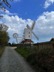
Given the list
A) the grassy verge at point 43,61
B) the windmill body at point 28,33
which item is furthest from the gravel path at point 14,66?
the windmill body at point 28,33

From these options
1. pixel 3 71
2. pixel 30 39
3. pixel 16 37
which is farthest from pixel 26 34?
pixel 3 71

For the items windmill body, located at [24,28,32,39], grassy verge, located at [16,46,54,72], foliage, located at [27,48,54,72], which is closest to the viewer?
foliage, located at [27,48,54,72]

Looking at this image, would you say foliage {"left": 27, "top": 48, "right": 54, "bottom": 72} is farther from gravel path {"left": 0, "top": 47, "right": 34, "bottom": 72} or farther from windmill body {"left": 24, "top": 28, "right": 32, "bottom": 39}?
windmill body {"left": 24, "top": 28, "right": 32, "bottom": 39}

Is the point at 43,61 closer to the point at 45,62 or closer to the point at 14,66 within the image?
the point at 45,62

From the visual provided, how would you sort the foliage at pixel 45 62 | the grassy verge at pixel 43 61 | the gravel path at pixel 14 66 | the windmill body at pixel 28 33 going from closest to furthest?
the foliage at pixel 45 62 < the grassy verge at pixel 43 61 < the gravel path at pixel 14 66 < the windmill body at pixel 28 33

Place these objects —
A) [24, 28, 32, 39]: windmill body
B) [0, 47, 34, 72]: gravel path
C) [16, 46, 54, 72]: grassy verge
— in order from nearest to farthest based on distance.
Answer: [16, 46, 54, 72]: grassy verge → [0, 47, 34, 72]: gravel path → [24, 28, 32, 39]: windmill body

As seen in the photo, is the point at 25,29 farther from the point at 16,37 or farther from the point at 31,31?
the point at 16,37

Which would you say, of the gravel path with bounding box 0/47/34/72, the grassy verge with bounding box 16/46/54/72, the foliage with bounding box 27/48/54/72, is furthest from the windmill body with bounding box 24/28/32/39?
the foliage with bounding box 27/48/54/72

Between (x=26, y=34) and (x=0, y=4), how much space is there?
351 ft

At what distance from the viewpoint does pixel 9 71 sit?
18.1m

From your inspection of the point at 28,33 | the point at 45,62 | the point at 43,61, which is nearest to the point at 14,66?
the point at 43,61

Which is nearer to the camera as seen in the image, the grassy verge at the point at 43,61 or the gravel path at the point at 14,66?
the grassy verge at the point at 43,61

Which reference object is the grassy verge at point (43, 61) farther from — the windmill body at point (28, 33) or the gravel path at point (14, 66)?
the windmill body at point (28, 33)

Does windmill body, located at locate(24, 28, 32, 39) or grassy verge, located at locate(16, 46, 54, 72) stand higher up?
windmill body, located at locate(24, 28, 32, 39)
